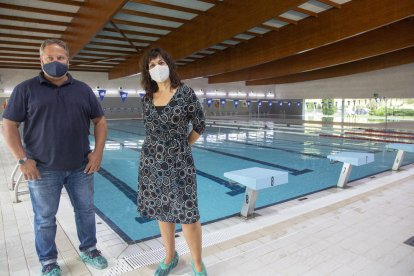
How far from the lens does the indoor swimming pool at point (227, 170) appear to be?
3.20m

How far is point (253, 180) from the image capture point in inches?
98.2

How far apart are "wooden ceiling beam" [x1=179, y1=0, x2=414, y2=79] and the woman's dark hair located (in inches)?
235

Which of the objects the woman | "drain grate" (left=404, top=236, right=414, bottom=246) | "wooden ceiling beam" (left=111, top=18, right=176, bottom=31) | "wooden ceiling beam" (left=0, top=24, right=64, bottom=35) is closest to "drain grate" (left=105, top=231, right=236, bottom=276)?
the woman

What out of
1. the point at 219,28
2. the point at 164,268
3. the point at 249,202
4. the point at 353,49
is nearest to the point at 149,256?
the point at 164,268

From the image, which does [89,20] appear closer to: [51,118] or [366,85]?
[51,118]

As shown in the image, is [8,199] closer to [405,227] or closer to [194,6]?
[405,227]

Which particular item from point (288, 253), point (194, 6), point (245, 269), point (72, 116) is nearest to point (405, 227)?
point (288, 253)

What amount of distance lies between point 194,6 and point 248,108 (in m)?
17.5

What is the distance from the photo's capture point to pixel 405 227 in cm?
239

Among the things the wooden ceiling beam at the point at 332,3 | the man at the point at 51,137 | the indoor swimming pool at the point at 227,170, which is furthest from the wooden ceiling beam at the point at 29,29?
the man at the point at 51,137

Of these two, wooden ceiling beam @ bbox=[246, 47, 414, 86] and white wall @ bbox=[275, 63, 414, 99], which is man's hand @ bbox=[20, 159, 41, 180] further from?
white wall @ bbox=[275, 63, 414, 99]

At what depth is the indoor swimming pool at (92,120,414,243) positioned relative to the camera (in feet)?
10.5

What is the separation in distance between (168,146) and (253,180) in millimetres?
1199

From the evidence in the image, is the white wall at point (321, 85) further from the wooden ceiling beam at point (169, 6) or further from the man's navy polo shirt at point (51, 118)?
the man's navy polo shirt at point (51, 118)
